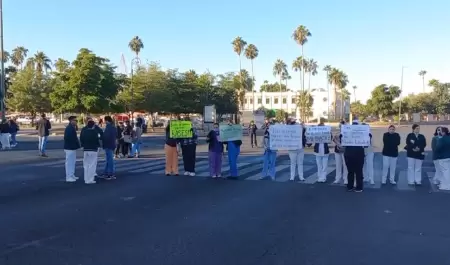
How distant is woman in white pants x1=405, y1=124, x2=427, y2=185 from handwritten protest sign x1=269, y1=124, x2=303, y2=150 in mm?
3096

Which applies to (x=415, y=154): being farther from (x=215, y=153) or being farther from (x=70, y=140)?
(x=70, y=140)

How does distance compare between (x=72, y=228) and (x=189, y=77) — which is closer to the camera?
(x=72, y=228)

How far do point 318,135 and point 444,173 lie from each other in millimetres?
3549

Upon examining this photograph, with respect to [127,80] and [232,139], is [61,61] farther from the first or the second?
[232,139]

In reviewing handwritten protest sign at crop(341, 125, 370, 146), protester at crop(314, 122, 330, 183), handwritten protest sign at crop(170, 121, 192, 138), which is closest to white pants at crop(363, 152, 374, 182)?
protester at crop(314, 122, 330, 183)

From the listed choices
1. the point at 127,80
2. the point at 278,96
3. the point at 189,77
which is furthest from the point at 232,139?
the point at 278,96

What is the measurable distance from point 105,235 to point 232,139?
26.5ft

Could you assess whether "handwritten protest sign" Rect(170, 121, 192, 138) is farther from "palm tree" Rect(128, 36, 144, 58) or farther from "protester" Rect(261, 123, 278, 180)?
"palm tree" Rect(128, 36, 144, 58)

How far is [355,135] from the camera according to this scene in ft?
42.2

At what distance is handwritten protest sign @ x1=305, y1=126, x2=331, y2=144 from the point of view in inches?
565

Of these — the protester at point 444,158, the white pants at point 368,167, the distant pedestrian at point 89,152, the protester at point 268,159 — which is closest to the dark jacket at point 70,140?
the distant pedestrian at point 89,152

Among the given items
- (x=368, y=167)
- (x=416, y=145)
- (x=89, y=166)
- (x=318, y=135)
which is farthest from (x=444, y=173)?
(x=89, y=166)

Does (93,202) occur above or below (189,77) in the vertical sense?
below

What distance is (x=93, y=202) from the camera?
10469 mm
